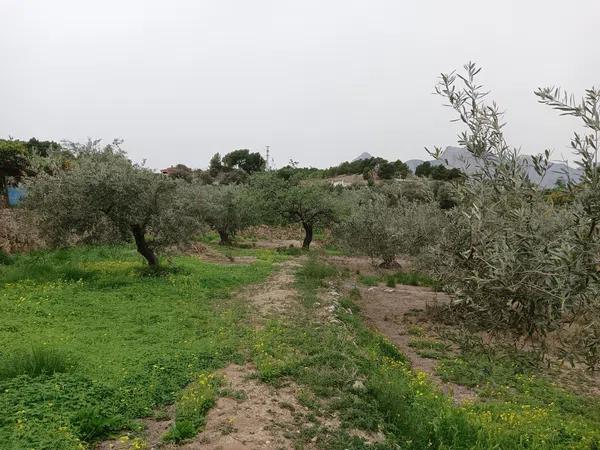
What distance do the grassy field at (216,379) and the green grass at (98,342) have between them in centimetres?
3

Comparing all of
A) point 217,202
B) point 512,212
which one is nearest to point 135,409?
point 512,212

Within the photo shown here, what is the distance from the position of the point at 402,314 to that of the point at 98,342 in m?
10.5

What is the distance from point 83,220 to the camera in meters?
15.7

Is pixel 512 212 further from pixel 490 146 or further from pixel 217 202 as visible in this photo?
pixel 217 202

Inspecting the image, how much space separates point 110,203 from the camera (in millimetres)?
15547

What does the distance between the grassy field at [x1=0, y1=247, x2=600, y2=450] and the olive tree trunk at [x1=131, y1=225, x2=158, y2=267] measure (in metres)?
2.99

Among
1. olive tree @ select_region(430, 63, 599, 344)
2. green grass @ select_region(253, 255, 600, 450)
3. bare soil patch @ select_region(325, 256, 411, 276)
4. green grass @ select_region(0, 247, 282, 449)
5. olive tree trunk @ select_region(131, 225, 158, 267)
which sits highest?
olive tree @ select_region(430, 63, 599, 344)

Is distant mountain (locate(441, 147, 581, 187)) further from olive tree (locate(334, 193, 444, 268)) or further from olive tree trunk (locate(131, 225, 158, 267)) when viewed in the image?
olive tree (locate(334, 193, 444, 268))

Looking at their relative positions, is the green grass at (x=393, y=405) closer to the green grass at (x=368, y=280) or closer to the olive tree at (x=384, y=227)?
the olive tree at (x=384, y=227)

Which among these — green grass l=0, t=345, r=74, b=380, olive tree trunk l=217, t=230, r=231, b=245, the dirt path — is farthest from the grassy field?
olive tree trunk l=217, t=230, r=231, b=245

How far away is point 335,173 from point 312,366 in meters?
70.9

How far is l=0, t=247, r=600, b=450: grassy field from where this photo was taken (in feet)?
20.2

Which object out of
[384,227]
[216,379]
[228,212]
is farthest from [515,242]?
[228,212]

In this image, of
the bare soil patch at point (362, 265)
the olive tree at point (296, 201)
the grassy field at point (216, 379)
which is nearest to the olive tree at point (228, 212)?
the olive tree at point (296, 201)
